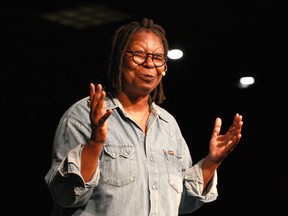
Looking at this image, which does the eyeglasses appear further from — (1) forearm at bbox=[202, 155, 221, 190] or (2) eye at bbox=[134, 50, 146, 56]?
(1) forearm at bbox=[202, 155, 221, 190]

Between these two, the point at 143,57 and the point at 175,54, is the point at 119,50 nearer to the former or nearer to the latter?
the point at 143,57

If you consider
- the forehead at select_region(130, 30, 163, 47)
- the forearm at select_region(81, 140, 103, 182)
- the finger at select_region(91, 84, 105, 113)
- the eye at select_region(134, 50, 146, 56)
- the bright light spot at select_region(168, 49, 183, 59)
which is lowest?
the forearm at select_region(81, 140, 103, 182)

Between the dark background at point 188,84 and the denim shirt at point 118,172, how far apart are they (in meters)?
→ 0.71

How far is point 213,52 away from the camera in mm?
2844

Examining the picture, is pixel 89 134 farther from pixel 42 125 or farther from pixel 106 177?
pixel 42 125

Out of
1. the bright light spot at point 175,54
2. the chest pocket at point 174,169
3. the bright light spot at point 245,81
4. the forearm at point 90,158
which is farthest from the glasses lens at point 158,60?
the bright light spot at point 245,81

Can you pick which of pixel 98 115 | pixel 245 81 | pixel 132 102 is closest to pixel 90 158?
pixel 98 115

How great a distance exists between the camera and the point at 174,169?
6.23 feet

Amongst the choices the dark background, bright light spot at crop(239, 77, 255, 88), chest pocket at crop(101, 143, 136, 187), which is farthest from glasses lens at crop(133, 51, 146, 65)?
bright light spot at crop(239, 77, 255, 88)

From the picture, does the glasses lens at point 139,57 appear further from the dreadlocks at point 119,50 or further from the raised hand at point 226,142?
the raised hand at point 226,142

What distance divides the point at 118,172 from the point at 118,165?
0.02m

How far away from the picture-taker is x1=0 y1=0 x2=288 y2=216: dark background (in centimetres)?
256

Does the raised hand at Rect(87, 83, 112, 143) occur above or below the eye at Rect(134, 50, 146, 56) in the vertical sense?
below

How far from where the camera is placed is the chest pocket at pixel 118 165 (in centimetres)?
175
